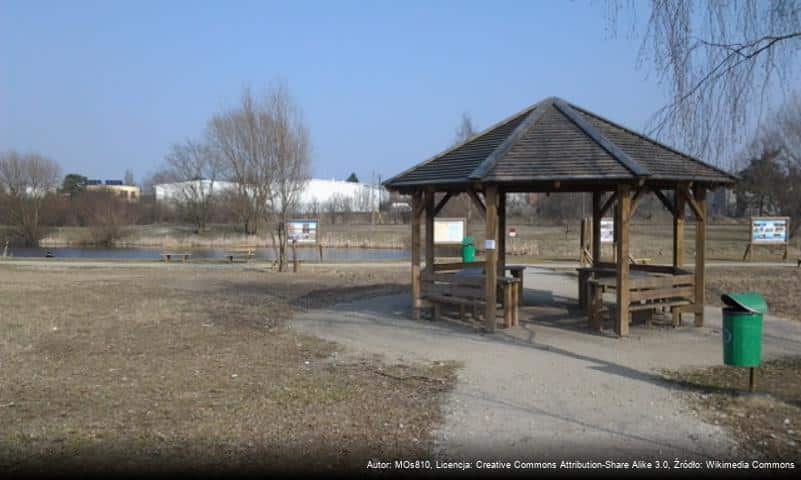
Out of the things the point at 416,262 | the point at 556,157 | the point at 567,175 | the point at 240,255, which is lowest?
the point at 240,255

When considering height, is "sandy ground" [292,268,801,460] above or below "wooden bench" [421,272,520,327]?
below

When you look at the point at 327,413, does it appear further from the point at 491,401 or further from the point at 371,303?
the point at 371,303

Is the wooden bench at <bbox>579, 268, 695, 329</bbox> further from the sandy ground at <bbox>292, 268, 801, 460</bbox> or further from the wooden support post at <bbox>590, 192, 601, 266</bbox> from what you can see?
the wooden support post at <bbox>590, 192, 601, 266</bbox>

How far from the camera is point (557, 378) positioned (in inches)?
318

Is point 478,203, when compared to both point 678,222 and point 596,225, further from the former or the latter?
point 596,225

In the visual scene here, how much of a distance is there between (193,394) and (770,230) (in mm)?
29374

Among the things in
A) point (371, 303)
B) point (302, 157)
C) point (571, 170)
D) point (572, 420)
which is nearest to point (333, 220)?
point (302, 157)

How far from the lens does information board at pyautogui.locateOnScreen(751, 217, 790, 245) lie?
29719 mm

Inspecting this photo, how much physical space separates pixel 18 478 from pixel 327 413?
2661 mm

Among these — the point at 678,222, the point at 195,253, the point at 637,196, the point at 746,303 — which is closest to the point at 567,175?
the point at 637,196

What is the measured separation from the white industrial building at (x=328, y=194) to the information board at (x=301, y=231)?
33673mm

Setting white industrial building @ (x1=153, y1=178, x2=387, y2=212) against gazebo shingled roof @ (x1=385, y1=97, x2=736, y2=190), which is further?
white industrial building @ (x1=153, y1=178, x2=387, y2=212)

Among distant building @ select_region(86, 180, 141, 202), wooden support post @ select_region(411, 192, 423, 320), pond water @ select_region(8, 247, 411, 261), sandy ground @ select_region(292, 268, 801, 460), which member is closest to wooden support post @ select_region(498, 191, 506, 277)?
sandy ground @ select_region(292, 268, 801, 460)

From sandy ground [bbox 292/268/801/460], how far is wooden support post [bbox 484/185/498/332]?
0.43 meters
